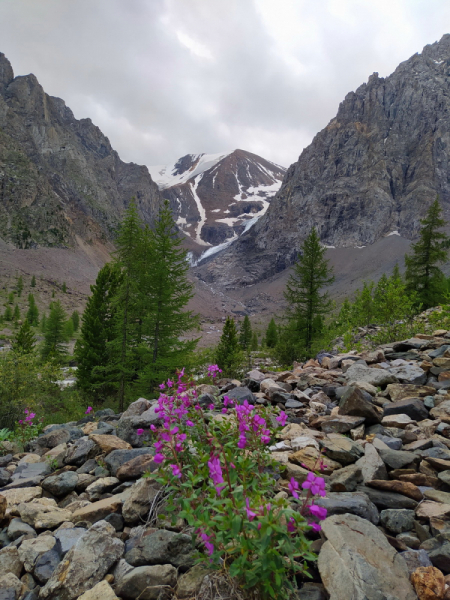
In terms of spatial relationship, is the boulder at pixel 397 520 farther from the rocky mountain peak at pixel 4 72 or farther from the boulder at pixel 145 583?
the rocky mountain peak at pixel 4 72

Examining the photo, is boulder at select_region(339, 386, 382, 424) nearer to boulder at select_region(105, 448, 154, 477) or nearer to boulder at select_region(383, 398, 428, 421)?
boulder at select_region(383, 398, 428, 421)

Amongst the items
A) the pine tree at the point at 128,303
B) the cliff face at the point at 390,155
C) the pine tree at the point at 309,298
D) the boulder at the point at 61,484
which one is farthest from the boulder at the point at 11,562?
the cliff face at the point at 390,155

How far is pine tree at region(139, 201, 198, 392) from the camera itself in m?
16.5

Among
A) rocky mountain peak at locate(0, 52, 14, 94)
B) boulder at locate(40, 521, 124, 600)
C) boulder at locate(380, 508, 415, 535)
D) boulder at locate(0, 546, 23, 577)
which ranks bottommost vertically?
boulder at locate(0, 546, 23, 577)

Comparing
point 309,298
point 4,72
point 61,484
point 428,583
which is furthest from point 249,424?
point 4,72

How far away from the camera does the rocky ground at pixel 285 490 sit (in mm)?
2253

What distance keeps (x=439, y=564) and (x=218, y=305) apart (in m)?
170

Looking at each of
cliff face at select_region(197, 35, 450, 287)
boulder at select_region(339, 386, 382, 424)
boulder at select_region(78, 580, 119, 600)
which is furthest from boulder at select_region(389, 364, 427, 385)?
cliff face at select_region(197, 35, 450, 287)

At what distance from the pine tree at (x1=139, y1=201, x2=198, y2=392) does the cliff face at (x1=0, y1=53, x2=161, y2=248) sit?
372 feet

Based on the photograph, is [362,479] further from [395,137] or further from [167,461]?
[395,137]

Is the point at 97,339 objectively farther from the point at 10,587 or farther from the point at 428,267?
the point at 428,267

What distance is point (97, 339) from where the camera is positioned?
21953 millimetres

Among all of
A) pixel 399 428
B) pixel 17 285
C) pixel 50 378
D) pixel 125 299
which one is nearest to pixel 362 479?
pixel 399 428

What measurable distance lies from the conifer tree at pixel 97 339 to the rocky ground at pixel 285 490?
16200 millimetres
